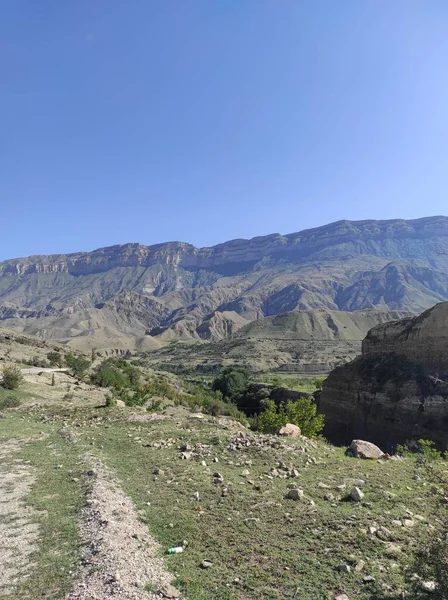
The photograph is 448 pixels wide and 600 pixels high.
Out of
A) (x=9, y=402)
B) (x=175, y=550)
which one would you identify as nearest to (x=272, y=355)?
(x=9, y=402)

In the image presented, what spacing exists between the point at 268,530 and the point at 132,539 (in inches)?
113

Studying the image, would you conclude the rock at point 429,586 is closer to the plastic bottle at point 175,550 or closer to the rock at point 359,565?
the rock at point 359,565

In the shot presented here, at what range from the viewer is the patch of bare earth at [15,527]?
23.1 ft

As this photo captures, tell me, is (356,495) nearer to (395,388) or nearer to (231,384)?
(395,388)

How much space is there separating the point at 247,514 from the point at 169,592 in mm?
3626

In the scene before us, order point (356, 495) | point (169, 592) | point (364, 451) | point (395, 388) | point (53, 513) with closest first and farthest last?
point (169, 592) → point (53, 513) → point (356, 495) → point (364, 451) → point (395, 388)

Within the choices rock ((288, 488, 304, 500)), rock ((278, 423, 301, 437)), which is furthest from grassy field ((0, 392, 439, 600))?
rock ((278, 423, 301, 437))

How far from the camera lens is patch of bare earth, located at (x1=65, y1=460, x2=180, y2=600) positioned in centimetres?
625

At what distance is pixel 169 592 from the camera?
6320 mm

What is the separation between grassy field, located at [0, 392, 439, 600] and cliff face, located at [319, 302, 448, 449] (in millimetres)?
21895

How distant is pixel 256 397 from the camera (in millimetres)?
76125

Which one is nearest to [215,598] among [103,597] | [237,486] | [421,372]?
[103,597]

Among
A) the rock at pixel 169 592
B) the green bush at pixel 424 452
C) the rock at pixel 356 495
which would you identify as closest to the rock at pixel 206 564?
the rock at pixel 169 592

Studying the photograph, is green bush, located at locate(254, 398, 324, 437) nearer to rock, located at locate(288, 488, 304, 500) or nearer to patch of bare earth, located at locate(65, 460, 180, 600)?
rock, located at locate(288, 488, 304, 500)
